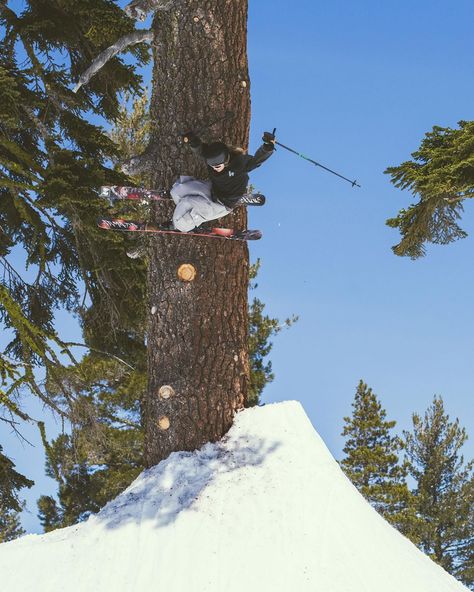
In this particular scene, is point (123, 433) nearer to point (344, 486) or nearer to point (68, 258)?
point (68, 258)

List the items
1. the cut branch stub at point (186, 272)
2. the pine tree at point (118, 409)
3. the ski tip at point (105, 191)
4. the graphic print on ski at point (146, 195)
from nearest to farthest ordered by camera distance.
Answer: the cut branch stub at point (186, 272)
the graphic print on ski at point (146, 195)
the ski tip at point (105, 191)
the pine tree at point (118, 409)

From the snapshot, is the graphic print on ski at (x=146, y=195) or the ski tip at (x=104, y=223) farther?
the ski tip at (x=104, y=223)

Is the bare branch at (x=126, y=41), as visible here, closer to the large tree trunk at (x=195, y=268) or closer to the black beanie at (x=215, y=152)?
the large tree trunk at (x=195, y=268)

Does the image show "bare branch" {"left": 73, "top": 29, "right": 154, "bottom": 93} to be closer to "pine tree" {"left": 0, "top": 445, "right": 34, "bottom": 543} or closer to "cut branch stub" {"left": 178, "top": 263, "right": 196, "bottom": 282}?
"cut branch stub" {"left": 178, "top": 263, "right": 196, "bottom": 282}

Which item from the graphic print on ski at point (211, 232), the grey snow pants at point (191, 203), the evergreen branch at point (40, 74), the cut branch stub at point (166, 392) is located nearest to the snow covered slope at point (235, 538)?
the cut branch stub at point (166, 392)

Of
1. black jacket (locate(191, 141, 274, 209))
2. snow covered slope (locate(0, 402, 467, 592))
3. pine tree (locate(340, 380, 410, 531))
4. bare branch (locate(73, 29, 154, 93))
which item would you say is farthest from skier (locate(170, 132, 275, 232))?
pine tree (locate(340, 380, 410, 531))

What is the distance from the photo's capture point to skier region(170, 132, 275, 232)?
5.63m

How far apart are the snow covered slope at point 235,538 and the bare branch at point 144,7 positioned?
14.6 feet

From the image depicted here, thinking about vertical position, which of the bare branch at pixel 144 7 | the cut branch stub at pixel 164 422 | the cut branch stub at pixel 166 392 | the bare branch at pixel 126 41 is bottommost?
the cut branch stub at pixel 164 422

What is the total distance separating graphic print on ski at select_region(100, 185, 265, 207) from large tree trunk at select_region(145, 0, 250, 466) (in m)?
0.11

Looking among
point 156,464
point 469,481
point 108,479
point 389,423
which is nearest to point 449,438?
point 469,481

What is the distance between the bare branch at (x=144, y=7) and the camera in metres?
6.08

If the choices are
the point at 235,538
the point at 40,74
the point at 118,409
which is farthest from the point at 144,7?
the point at 118,409

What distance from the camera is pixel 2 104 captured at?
23.7 feet
